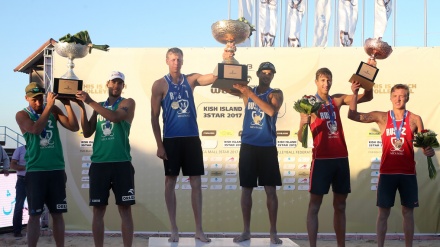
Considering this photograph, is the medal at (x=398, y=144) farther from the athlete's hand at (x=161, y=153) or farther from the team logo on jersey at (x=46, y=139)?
the team logo on jersey at (x=46, y=139)

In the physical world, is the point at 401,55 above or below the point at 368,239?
above

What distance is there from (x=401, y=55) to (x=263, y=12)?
9.10 meters

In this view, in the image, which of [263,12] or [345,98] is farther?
[263,12]

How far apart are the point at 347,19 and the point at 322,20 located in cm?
81

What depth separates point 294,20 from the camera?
56.3 ft

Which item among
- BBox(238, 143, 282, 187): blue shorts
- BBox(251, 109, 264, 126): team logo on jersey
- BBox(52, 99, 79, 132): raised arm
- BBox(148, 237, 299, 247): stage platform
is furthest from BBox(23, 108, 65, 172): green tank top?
BBox(251, 109, 264, 126): team logo on jersey

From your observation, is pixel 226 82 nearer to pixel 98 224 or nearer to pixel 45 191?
pixel 98 224

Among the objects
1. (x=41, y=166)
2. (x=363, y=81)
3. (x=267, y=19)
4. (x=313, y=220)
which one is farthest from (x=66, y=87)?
(x=267, y=19)

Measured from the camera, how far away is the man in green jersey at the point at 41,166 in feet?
16.9

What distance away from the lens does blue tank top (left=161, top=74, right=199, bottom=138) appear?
516 cm

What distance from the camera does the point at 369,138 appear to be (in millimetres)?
8227

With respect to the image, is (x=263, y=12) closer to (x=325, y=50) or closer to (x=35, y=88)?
(x=325, y=50)

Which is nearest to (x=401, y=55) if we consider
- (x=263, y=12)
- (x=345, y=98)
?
(x=345, y=98)

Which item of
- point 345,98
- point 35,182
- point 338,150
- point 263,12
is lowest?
point 35,182
